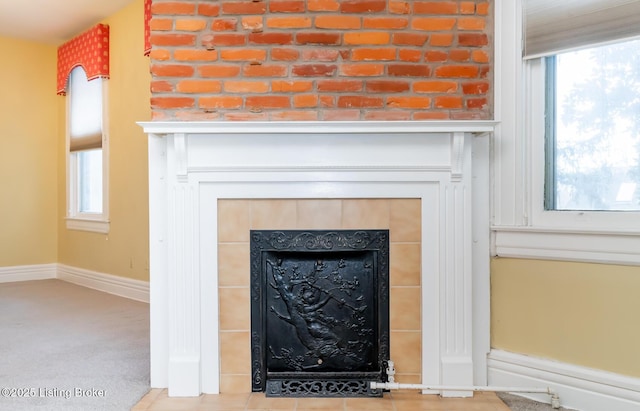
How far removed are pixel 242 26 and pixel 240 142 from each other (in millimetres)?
543

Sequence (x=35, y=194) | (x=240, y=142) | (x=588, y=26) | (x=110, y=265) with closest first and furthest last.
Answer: (x=588, y=26) < (x=240, y=142) < (x=110, y=265) < (x=35, y=194)

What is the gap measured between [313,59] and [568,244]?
1412mm

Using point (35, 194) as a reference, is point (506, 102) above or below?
above

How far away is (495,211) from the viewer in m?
2.38

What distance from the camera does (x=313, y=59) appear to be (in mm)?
2314

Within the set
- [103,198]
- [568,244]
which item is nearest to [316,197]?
[568,244]

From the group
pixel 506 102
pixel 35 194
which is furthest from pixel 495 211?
pixel 35 194

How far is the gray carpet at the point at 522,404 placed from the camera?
2.14m

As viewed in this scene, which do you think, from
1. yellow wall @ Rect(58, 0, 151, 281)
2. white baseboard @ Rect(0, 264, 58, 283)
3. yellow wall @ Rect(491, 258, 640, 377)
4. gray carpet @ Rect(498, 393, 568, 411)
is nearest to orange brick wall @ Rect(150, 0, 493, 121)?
yellow wall @ Rect(491, 258, 640, 377)

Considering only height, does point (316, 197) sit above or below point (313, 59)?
below

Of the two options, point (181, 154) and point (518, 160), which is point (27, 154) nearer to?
point (181, 154)

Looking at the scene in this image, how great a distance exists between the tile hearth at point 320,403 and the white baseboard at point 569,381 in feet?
0.47

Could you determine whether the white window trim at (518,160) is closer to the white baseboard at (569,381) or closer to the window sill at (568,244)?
the window sill at (568,244)

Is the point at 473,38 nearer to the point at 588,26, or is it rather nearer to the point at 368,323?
the point at 588,26
